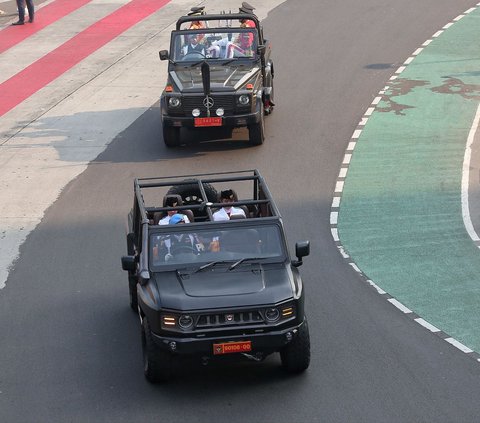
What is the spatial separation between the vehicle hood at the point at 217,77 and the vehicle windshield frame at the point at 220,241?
368 inches

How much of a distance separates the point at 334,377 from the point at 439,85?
1518 cm

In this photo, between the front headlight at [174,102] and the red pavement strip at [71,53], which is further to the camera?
the red pavement strip at [71,53]

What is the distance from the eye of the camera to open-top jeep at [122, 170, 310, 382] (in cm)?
1238

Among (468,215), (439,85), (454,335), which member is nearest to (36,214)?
(468,215)

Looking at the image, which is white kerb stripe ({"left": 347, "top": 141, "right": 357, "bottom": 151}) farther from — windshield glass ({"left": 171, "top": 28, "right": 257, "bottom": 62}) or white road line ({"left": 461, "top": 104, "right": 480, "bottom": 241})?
windshield glass ({"left": 171, "top": 28, "right": 257, "bottom": 62})

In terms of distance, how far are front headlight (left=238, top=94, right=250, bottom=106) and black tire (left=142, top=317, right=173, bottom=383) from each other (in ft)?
33.3

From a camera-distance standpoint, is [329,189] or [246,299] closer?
[246,299]

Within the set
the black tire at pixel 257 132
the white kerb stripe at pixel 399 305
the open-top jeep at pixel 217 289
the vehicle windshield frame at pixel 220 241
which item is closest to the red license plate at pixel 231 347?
the open-top jeep at pixel 217 289

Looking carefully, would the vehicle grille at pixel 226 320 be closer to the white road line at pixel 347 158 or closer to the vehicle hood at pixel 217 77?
the white road line at pixel 347 158

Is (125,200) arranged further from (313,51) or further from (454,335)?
(313,51)

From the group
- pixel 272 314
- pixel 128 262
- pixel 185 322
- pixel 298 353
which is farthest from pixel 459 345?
pixel 128 262

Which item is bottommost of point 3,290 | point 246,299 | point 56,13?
point 56,13

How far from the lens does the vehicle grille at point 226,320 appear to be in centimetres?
1239

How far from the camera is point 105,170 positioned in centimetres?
2259
